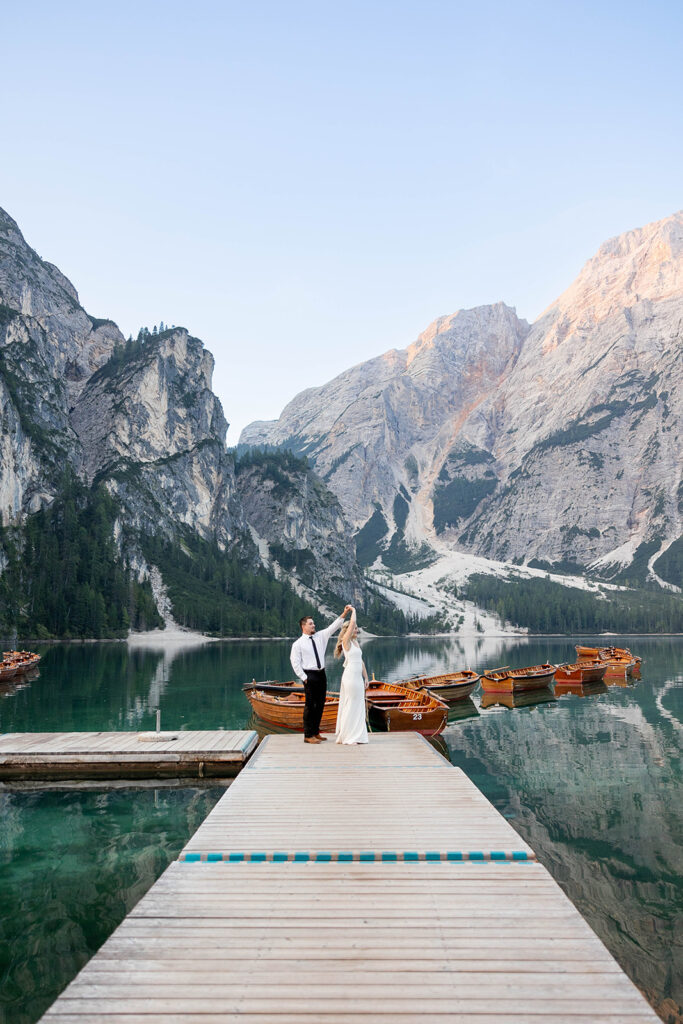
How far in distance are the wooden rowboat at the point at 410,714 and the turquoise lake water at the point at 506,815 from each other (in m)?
1.37

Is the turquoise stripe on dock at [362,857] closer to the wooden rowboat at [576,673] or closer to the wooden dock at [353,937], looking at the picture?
the wooden dock at [353,937]

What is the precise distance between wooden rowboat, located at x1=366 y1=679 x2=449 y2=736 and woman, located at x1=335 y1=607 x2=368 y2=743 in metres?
9.30

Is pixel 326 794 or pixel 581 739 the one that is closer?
pixel 326 794

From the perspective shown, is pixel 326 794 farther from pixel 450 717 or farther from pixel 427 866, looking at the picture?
pixel 450 717

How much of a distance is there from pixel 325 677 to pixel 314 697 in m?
0.87

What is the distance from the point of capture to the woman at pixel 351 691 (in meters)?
20.1

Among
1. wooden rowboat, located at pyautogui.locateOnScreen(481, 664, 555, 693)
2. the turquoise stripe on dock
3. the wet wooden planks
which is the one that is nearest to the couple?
the wet wooden planks

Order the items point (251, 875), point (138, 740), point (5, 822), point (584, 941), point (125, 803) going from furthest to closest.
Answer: point (138, 740) → point (125, 803) → point (5, 822) → point (251, 875) → point (584, 941)

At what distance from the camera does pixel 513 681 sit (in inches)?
2158

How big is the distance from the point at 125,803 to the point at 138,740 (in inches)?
195

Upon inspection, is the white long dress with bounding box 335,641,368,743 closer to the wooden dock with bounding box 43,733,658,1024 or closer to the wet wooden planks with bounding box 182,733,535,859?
the wet wooden planks with bounding box 182,733,535,859

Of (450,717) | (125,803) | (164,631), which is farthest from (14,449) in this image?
(125,803)

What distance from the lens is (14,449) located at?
164625 millimetres

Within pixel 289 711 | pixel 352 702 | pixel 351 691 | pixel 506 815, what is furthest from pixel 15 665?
pixel 506 815
